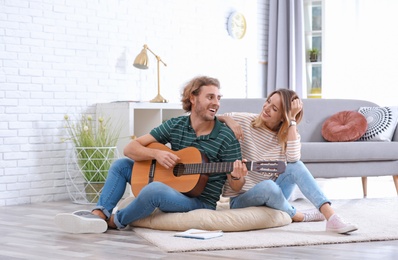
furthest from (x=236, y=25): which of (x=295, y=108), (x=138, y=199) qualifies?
(x=138, y=199)

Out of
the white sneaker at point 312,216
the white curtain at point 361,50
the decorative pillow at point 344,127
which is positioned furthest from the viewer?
the white curtain at point 361,50

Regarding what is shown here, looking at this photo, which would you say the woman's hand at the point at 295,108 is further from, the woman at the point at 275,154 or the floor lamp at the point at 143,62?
the floor lamp at the point at 143,62

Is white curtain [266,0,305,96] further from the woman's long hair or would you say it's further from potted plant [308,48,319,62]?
the woman's long hair

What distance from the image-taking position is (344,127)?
5520mm

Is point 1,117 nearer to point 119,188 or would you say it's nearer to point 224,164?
point 119,188

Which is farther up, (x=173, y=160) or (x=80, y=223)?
(x=173, y=160)

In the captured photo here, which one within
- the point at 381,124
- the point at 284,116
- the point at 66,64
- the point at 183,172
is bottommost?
the point at 183,172

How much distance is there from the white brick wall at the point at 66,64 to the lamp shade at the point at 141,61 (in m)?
0.23

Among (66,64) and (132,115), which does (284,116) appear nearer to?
(132,115)

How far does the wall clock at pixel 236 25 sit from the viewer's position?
7.02 metres

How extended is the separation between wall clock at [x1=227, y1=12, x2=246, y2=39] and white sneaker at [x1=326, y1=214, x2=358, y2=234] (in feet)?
12.0

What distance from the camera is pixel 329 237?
3523 millimetres

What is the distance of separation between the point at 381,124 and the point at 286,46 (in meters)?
2.27

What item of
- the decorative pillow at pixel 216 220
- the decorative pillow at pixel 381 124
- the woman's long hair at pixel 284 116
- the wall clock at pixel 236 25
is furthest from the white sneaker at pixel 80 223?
the wall clock at pixel 236 25
